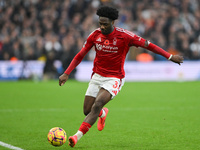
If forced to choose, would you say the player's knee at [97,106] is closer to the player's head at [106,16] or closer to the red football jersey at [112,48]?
the red football jersey at [112,48]

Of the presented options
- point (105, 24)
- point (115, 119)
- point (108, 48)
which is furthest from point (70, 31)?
point (105, 24)

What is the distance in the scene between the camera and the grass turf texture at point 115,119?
667 cm

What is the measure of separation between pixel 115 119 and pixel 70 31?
14.7m

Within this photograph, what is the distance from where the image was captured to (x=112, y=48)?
6.67 meters

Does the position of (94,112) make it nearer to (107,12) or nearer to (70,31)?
(107,12)

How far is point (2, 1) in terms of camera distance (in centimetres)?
2414

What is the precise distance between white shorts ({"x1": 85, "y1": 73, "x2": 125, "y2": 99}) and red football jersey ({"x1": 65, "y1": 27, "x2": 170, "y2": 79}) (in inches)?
3.0

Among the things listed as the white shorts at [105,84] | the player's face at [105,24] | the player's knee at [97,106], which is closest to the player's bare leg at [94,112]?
the player's knee at [97,106]

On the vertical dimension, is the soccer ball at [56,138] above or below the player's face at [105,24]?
below

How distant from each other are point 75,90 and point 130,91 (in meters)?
2.26

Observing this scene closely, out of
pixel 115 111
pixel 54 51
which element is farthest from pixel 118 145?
pixel 54 51

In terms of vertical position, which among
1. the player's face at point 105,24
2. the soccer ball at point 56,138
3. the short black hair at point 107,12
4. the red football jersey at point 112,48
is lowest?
the soccer ball at point 56,138

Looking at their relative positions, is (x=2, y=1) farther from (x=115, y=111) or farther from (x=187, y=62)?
(x=115, y=111)

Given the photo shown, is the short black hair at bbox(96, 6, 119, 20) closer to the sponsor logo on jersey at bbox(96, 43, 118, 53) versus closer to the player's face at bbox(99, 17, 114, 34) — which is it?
the player's face at bbox(99, 17, 114, 34)
